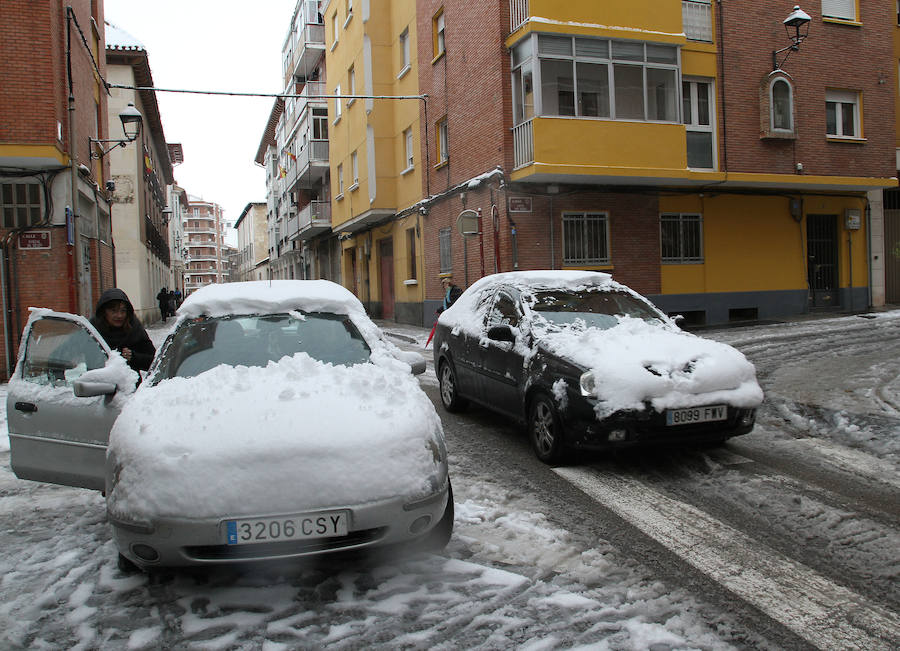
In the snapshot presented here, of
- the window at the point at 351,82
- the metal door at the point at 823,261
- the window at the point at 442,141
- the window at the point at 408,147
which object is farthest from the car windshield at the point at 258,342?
the window at the point at 351,82

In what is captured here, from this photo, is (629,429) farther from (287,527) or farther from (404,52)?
(404,52)

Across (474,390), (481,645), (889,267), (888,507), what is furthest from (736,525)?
(889,267)

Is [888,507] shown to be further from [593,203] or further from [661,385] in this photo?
[593,203]

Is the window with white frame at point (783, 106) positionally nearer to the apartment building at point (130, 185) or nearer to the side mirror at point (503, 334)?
the side mirror at point (503, 334)

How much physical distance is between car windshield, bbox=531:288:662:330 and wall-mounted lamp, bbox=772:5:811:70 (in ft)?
47.4

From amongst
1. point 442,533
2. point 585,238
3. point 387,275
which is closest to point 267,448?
point 442,533

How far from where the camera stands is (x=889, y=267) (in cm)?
2158

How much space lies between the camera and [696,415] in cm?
527

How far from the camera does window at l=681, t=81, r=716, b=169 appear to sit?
58.8ft

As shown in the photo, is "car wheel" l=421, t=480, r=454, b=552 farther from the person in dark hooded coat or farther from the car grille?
the person in dark hooded coat

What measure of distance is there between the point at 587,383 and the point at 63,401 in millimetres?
3550

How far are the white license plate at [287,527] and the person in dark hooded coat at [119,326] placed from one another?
2.70m

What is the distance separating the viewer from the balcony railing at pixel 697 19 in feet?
58.7

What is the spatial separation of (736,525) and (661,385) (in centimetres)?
130
